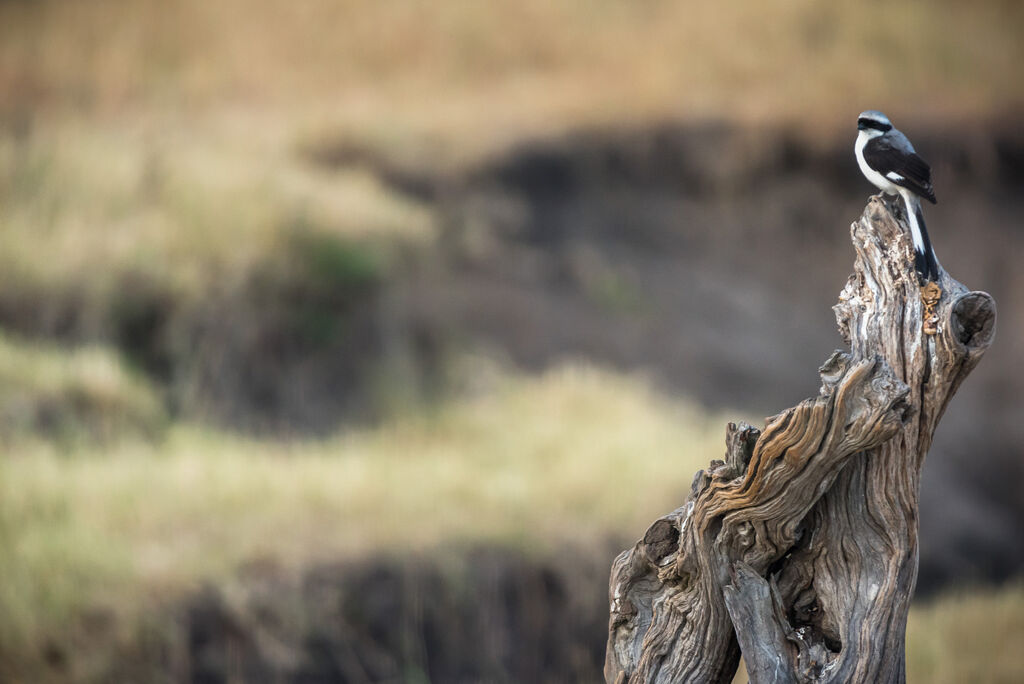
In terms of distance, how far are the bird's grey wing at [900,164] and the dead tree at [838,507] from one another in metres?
0.10

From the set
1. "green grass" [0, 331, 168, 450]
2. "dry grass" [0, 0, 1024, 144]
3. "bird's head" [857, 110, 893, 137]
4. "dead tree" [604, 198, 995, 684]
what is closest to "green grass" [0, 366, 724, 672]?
"green grass" [0, 331, 168, 450]

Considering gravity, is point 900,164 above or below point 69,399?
above

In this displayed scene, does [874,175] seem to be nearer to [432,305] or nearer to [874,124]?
[874,124]

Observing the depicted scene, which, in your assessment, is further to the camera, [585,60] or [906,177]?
[585,60]

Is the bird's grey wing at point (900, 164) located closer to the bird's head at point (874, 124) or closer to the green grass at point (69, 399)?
the bird's head at point (874, 124)

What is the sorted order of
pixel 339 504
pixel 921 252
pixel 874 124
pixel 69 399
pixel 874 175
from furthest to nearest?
pixel 69 399 < pixel 339 504 < pixel 874 124 < pixel 874 175 < pixel 921 252

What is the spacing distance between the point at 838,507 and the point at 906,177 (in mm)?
1111

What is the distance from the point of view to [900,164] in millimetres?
3150

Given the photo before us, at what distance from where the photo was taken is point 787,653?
2971 mm

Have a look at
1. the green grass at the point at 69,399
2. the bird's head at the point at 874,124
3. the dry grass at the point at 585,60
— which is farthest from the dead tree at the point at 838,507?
the dry grass at the point at 585,60

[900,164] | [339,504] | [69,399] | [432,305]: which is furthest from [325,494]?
[900,164]

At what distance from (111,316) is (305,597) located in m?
3.39

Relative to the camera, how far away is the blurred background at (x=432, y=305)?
692 centimetres

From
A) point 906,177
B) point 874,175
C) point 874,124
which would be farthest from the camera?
point 874,124
